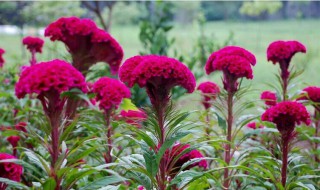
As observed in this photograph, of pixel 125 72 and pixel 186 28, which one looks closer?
pixel 125 72

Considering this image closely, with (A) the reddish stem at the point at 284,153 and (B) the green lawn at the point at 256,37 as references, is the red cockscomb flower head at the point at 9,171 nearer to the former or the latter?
(A) the reddish stem at the point at 284,153

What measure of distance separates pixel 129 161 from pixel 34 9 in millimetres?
6601

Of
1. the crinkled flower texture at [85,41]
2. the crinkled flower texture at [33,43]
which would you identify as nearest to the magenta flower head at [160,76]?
the crinkled flower texture at [85,41]

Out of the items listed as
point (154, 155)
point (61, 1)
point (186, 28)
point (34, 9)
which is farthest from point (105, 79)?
point (186, 28)

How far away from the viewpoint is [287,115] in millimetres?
1359

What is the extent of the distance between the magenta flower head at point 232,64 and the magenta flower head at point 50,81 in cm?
54

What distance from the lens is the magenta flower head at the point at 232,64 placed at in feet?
4.85

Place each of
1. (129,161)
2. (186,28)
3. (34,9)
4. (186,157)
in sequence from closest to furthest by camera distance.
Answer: (129,161) < (186,157) < (34,9) < (186,28)

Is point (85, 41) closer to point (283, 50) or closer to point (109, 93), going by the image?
point (109, 93)

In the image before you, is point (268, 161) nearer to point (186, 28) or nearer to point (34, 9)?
point (34, 9)

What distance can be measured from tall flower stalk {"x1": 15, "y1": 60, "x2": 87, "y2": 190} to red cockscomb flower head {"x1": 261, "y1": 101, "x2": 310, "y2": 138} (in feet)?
1.83

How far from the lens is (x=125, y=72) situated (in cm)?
123

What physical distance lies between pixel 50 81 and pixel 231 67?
633mm

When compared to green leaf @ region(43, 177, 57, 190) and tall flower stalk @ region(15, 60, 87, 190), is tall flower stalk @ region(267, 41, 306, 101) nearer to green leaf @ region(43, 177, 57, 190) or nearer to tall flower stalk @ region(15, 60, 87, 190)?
tall flower stalk @ region(15, 60, 87, 190)
